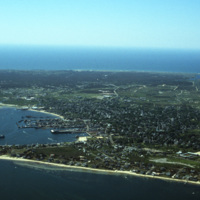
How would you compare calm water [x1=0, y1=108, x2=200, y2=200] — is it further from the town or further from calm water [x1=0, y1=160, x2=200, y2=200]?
the town

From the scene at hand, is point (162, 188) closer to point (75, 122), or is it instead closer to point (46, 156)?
point (46, 156)

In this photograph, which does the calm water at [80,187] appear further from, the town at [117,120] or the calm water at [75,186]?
the town at [117,120]

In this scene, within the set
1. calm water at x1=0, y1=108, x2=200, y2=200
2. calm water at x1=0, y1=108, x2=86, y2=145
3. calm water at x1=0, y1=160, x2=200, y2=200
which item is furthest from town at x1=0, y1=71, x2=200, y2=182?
calm water at x1=0, y1=160, x2=200, y2=200

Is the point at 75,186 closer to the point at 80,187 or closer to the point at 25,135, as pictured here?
the point at 80,187

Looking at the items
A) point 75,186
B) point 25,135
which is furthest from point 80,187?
point 25,135

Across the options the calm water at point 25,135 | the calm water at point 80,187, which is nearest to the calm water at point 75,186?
the calm water at point 80,187

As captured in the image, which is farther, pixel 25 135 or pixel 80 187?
pixel 25 135

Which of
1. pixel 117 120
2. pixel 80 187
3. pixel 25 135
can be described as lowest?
pixel 80 187

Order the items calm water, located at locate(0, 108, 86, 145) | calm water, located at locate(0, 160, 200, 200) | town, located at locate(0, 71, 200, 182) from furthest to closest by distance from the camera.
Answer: calm water, located at locate(0, 108, 86, 145), town, located at locate(0, 71, 200, 182), calm water, located at locate(0, 160, 200, 200)

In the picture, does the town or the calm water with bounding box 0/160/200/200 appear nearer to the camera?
the calm water with bounding box 0/160/200/200
